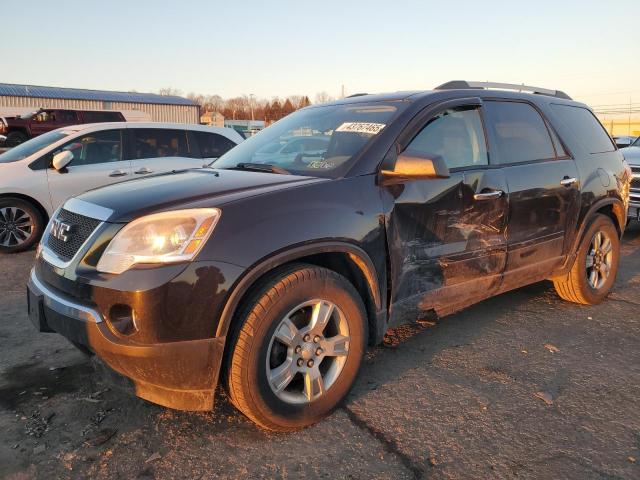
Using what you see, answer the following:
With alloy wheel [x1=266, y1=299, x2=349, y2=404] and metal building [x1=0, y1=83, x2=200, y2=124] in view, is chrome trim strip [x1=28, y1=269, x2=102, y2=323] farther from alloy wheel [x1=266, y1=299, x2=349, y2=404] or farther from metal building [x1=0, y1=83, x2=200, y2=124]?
metal building [x1=0, y1=83, x2=200, y2=124]

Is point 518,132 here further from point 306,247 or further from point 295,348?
point 295,348

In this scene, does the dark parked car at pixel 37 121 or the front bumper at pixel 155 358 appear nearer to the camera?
the front bumper at pixel 155 358

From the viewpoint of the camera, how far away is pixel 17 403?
9.18 feet

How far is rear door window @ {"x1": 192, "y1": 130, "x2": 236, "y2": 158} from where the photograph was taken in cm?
781

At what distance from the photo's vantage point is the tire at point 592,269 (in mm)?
4336

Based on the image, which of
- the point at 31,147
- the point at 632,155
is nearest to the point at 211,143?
the point at 31,147

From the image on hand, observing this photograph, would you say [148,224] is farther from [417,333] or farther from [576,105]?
[576,105]

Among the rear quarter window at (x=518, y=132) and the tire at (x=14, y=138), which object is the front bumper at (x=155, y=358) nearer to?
the rear quarter window at (x=518, y=132)

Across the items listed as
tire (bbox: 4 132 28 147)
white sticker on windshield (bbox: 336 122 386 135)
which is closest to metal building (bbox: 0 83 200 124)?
tire (bbox: 4 132 28 147)

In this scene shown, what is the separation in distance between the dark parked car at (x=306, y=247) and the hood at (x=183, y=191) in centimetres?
2

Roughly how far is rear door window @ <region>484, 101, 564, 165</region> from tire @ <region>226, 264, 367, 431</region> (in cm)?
175

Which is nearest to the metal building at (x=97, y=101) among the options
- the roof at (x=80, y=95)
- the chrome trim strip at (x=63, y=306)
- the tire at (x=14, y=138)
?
the roof at (x=80, y=95)

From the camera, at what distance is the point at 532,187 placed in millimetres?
3688

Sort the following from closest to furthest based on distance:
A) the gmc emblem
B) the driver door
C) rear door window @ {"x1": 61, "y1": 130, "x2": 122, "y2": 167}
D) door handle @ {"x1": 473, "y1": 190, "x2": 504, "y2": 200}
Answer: the gmc emblem → door handle @ {"x1": 473, "y1": 190, "x2": 504, "y2": 200} → the driver door → rear door window @ {"x1": 61, "y1": 130, "x2": 122, "y2": 167}
